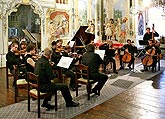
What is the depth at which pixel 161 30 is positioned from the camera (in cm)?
1681

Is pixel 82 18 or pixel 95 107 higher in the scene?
pixel 82 18

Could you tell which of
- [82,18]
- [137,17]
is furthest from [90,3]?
[137,17]

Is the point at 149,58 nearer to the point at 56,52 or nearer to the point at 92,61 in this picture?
the point at 56,52

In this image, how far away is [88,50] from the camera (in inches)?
231

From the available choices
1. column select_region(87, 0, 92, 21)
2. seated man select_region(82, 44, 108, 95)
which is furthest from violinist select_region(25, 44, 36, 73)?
column select_region(87, 0, 92, 21)

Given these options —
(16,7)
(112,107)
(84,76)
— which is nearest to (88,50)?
(84,76)

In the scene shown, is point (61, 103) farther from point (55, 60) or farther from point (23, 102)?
point (55, 60)

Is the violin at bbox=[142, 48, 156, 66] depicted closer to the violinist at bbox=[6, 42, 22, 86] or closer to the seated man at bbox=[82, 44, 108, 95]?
the seated man at bbox=[82, 44, 108, 95]

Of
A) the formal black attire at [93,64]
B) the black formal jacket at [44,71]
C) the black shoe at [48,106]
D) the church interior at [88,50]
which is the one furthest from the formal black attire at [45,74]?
the formal black attire at [93,64]

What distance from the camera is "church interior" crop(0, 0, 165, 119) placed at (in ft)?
16.6

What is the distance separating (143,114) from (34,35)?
8.12 metres

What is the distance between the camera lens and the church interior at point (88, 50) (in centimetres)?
506

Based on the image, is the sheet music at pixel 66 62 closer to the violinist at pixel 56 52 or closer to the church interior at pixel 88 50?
the church interior at pixel 88 50

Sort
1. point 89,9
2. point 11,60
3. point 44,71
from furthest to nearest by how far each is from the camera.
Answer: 1. point 89,9
2. point 11,60
3. point 44,71
